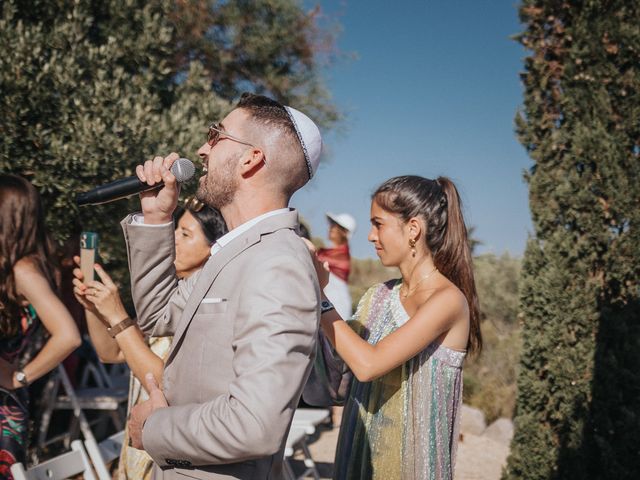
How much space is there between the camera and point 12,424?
2707mm

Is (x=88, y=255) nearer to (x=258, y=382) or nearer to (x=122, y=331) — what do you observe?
(x=122, y=331)

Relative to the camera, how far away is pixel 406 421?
2314mm

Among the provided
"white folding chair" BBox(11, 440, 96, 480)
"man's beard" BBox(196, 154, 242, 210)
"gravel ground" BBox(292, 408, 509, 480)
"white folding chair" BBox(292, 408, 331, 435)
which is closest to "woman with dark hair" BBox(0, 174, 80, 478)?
Answer: "white folding chair" BBox(11, 440, 96, 480)

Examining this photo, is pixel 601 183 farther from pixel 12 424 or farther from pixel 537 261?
pixel 12 424

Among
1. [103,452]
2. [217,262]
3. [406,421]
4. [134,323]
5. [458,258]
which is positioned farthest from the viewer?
[103,452]

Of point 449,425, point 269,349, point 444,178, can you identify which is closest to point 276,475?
point 269,349

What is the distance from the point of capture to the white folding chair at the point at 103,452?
3109mm

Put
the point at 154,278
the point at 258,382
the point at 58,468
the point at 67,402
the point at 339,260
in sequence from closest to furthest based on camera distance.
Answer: the point at 258,382 → the point at 154,278 → the point at 58,468 → the point at 67,402 → the point at 339,260

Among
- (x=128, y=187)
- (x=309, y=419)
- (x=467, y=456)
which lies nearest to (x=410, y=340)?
(x=128, y=187)

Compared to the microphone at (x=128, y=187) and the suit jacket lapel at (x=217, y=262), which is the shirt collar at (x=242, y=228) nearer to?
the suit jacket lapel at (x=217, y=262)

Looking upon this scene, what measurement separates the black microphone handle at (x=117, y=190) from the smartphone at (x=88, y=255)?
30 cm

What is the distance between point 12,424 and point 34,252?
2.75 feet

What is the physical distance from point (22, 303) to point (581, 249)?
12.7ft

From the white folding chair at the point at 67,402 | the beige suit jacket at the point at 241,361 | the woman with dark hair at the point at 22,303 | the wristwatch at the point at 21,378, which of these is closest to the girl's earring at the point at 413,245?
the beige suit jacket at the point at 241,361
